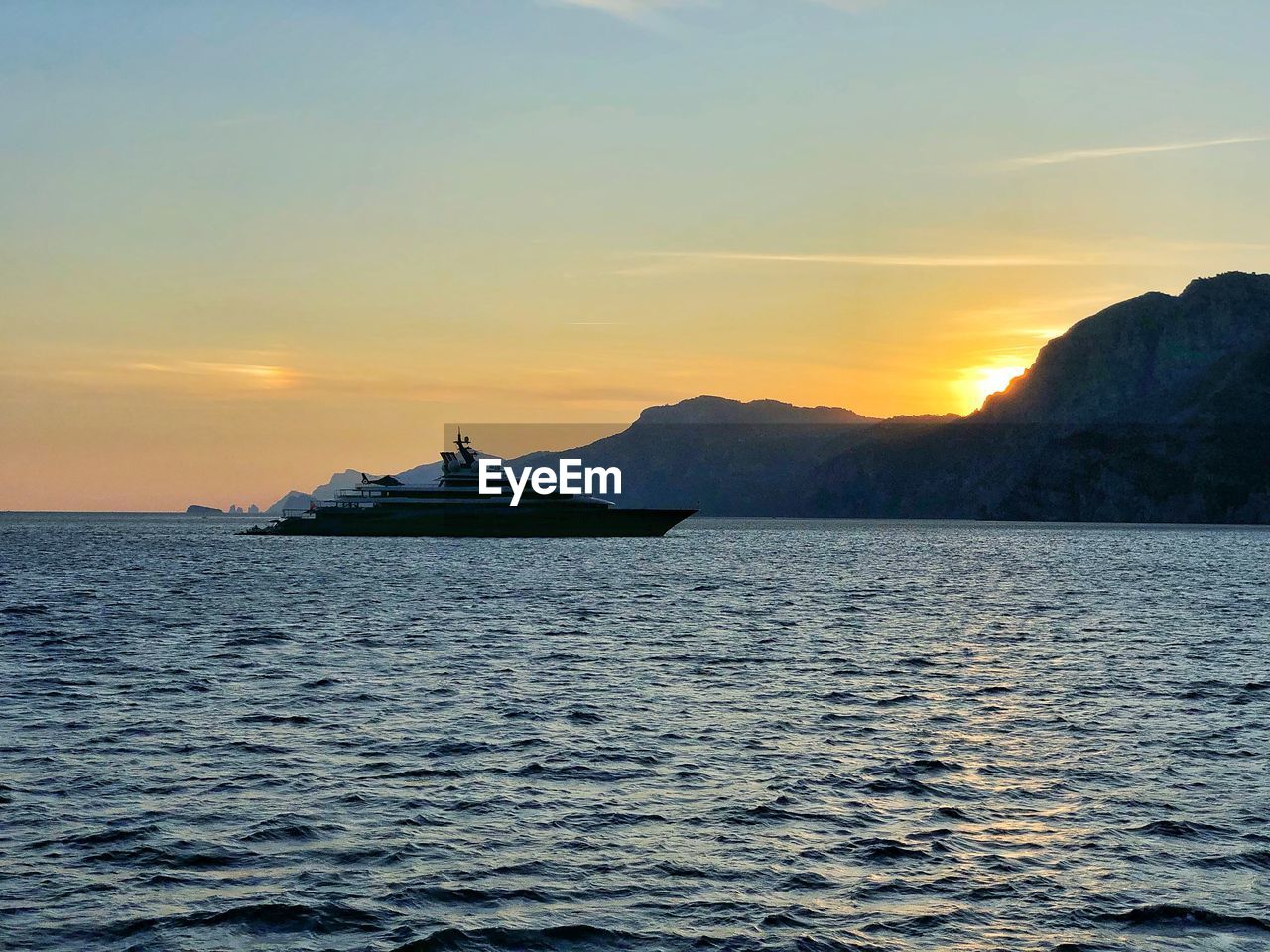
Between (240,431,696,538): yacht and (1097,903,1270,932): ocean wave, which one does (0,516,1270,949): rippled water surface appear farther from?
(240,431,696,538): yacht

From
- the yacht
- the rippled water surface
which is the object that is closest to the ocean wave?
the rippled water surface

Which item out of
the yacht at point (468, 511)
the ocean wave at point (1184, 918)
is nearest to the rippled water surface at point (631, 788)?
the ocean wave at point (1184, 918)

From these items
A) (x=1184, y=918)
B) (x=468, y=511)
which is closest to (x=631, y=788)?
(x=1184, y=918)

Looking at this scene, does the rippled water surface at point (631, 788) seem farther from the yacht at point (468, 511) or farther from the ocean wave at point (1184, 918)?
the yacht at point (468, 511)

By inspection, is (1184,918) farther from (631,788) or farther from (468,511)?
(468,511)

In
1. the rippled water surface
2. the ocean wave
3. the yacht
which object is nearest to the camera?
the ocean wave

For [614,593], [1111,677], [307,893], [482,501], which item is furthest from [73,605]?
[482,501]
